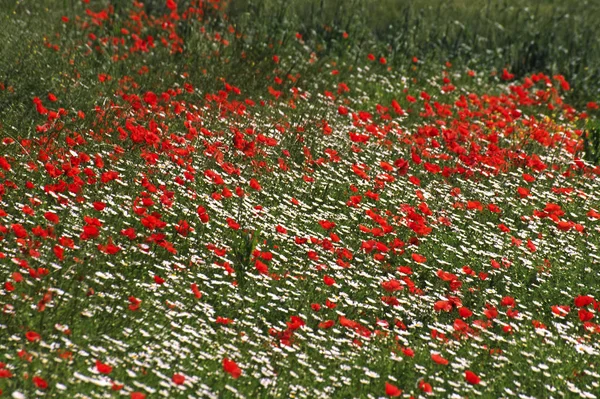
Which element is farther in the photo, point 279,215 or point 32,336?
point 279,215

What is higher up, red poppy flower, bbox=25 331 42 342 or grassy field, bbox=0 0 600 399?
red poppy flower, bbox=25 331 42 342

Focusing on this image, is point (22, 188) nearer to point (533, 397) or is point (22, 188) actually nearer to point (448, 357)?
point (448, 357)

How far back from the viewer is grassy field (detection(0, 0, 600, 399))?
165 inches

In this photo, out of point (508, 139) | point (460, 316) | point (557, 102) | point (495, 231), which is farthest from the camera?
point (557, 102)

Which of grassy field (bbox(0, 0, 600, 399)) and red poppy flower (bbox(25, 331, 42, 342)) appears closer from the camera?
red poppy flower (bbox(25, 331, 42, 342))

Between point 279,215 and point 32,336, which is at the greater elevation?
point 32,336

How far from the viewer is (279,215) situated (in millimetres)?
6023

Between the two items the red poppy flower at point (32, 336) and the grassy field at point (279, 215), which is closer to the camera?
the red poppy flower at point (32, 336)

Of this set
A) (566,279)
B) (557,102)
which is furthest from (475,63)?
(566,279)

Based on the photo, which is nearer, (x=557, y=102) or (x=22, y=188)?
(x=22, y=188)

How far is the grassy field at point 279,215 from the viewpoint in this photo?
418 cm

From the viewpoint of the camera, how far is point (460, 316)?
5199 mm

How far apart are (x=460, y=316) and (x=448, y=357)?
0.58m

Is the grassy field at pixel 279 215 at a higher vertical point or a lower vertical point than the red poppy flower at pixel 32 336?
lower
